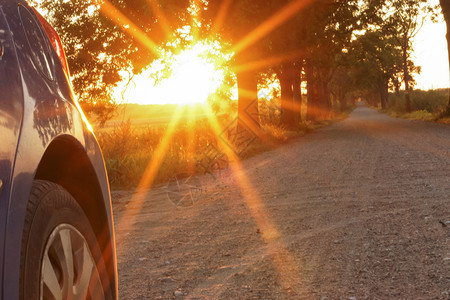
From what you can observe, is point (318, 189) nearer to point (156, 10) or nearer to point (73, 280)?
point (73, 280)

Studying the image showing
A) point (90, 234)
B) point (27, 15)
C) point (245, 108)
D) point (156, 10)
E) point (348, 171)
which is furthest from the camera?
point (245, 108)

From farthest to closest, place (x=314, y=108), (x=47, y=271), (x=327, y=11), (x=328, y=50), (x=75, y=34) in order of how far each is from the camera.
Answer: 1. (x=314, y=108)
2. (x=328, y=50)
3. (x=327, y=11)
4. (x=75, y=34)
5. (x=47, y=271)

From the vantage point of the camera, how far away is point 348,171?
10.3 m

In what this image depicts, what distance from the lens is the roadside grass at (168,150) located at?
10.7 m

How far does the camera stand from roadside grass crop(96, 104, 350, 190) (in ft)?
35.1

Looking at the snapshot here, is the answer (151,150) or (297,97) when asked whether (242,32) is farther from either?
(297,97)

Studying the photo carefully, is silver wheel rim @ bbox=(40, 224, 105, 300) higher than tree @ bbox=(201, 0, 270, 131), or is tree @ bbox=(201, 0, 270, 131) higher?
tree @ bbox=(201, 0, 270, 131)

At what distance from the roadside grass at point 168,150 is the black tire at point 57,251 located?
7964mm

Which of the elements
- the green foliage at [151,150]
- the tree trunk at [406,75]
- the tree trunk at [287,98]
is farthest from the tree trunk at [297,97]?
the tree trunk at [406,75]

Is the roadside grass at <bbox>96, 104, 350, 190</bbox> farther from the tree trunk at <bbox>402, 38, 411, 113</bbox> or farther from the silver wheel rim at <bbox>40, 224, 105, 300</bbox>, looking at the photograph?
the tree trunk at <bbox>402, 38, 411, 113</bbox>

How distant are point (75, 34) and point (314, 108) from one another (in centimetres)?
2508

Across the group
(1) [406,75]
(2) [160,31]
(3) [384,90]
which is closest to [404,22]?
(1) [406,75]

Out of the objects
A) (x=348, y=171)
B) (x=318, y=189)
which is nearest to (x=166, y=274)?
(x=318, y=189)

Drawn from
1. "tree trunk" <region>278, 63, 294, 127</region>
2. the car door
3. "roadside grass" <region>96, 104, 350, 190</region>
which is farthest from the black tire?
"tree trunk" <region>278, 63, 294, 127</region>
